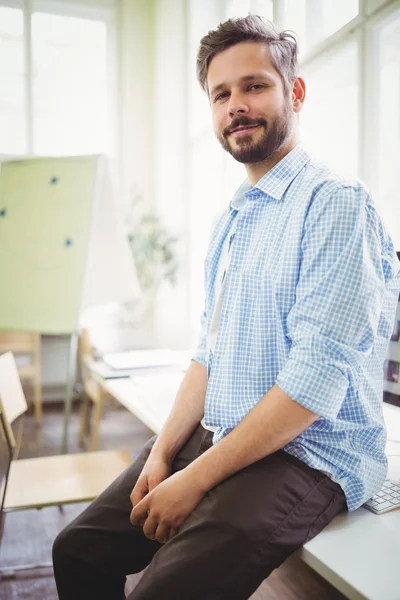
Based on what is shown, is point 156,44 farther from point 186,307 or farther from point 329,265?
point 329,265

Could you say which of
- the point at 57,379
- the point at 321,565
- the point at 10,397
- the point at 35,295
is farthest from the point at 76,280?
the point at 57,379

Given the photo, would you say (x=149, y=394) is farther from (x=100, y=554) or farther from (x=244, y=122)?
(x=244, y=122)

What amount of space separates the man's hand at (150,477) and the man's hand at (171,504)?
4.9 inches

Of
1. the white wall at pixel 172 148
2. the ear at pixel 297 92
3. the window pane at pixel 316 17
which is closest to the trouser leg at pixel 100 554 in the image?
the ear at pixel 297 92

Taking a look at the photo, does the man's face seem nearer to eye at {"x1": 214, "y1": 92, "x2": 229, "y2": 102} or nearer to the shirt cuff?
eye at {"x1": 214, "y1": 92, "x2": 229, "y2": 102}

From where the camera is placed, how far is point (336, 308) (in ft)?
2.83

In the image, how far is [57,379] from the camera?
463 centimetres

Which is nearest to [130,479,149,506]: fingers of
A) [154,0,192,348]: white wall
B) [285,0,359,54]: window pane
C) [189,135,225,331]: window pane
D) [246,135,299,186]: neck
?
[246,135,299,186]: neck

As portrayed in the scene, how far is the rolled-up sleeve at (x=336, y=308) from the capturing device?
0.86 meters

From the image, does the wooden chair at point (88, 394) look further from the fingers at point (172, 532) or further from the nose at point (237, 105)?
the nose at point (237, 105)

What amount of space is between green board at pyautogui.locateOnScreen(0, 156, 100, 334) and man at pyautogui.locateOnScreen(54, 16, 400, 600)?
4.68ft

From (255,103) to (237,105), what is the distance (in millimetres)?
38

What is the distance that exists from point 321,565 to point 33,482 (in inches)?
49.4

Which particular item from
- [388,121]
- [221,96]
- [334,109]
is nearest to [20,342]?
[334,109]
